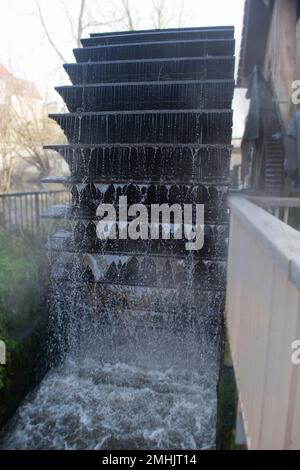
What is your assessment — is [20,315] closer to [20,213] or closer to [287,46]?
[20,213]

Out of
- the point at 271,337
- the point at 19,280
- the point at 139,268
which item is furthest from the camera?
the point at 139,268

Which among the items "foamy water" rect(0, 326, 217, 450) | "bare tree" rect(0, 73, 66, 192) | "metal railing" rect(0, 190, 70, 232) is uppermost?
"bare tree" rect(0, 73, 66, 192)

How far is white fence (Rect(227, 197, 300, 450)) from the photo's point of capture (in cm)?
114

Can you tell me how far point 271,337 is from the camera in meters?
1.41

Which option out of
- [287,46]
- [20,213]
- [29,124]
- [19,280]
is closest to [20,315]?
[19,280]

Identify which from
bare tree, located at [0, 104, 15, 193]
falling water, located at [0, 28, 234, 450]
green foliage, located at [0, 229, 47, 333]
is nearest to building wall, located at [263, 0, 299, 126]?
falling water, located at [0, 28, 234, 450]

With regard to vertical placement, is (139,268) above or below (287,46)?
below

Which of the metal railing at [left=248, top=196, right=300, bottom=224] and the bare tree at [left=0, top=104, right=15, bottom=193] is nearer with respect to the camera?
the metal railing at [left=248, top=196, right=300, bottom=224]

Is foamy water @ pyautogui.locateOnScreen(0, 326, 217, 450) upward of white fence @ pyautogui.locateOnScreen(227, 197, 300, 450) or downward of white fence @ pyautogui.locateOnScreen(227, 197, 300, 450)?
downward

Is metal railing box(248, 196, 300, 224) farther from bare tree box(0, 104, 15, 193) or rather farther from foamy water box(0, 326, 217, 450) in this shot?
bare tree box(0, 104, 15, 193)

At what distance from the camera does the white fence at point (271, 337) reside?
1145mm

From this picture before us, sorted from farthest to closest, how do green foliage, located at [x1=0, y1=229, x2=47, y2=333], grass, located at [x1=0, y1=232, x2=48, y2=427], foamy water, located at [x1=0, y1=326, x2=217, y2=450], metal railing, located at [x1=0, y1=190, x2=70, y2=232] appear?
metal railing, located at [x1=0, y1=190, x2=70, y2=232] < green foliage, located at [x1=0, y1=229, x2=47, y2=333] < grass, located at [x1=0, y1=232, x2=48, y2=427] < foamy water, located at [x1=0, y1=326, x2=217, y2=450]

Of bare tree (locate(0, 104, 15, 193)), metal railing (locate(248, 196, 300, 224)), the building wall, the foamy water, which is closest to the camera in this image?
the foamy water

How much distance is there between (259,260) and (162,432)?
263 centimetres
